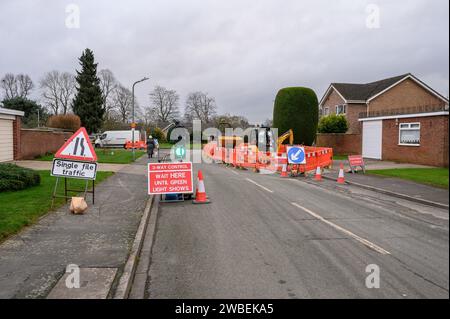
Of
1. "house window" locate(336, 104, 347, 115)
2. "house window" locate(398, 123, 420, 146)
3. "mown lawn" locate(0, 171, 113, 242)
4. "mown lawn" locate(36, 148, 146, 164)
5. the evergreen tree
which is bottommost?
"mown lawn" locate(0, 171, 113, 242)

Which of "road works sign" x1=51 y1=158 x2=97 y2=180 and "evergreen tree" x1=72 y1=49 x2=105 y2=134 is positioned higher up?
"evergreen tree" x1=72 y1=49 x2=105 y2=134

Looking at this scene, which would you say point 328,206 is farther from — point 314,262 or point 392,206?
point 314,262

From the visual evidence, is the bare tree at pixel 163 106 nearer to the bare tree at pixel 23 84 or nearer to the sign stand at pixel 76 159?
the bare tree at pixel 23 84

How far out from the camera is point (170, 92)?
89.4 meters

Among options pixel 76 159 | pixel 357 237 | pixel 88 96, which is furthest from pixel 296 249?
pixel 88 96

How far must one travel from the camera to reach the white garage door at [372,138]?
28.0m

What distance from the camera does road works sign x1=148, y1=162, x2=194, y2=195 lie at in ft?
36.8

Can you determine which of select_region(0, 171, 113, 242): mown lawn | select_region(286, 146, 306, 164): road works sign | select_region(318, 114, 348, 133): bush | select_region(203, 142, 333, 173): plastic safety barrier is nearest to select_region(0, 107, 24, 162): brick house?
select_region(0, 171, 113, 242): mown lawn

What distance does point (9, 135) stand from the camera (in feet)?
72.7

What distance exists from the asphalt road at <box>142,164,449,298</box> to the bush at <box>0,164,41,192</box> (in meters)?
4.84

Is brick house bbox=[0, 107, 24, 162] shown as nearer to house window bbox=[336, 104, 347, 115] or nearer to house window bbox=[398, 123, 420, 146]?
house window bbox=[398, 123, 420, 146]

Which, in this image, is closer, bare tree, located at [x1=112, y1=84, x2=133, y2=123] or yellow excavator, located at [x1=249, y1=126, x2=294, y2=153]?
yellow excavator, located at [x1=249, y1=126, x2=294, y2=153]

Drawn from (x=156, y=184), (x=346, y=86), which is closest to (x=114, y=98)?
(x=346, y=86)

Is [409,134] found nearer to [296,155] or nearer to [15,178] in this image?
[296,155]
